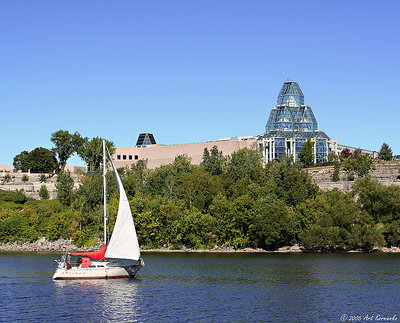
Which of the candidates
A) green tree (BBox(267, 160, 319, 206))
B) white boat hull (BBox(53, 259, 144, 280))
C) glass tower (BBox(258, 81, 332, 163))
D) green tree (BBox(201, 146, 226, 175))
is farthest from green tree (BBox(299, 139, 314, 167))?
white boat hull (BBox(53, 259, 144, 280))

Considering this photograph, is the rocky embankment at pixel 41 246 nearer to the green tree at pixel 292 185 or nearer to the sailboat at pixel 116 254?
the green tree at pixel 292 185

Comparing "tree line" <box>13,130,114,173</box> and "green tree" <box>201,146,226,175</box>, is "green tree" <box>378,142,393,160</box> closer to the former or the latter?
"green tree" <box>201,146,226,175</box>

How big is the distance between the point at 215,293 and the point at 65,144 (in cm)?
11878

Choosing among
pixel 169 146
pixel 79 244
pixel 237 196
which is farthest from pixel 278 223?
pixel 169 146

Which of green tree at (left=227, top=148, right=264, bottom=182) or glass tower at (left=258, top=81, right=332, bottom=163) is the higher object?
glass tower at (left=258, top=81, right=332, bottom=163)

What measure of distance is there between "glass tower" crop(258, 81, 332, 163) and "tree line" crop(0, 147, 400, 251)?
93.4ft

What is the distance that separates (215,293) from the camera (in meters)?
58.7

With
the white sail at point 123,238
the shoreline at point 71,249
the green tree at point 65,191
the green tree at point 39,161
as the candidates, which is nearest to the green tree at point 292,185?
the shoreline at point 71,249

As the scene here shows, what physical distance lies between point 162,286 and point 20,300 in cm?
1469

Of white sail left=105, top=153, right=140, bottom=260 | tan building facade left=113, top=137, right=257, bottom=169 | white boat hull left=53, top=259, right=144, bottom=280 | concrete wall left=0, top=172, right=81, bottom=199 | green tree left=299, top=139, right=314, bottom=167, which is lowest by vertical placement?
white boat hull left=53, top=259, right=144, bottom=280

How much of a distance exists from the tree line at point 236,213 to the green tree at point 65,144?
1460 inches

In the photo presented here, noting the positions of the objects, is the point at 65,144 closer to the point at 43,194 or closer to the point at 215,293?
the point at 43,194

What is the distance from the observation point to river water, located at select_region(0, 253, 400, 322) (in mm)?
48031

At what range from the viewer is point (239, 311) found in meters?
49.7
